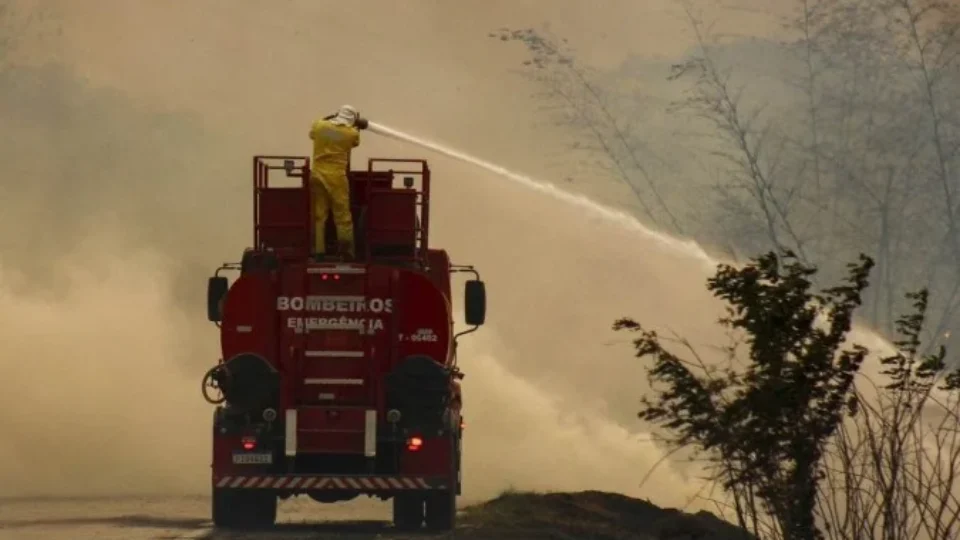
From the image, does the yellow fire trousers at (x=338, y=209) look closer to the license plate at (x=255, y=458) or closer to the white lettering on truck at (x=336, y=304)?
the white lettering on truck at (x=336, y=304)

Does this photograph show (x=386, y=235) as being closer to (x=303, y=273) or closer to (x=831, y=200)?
(x=303, y=273)

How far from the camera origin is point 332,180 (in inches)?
1006

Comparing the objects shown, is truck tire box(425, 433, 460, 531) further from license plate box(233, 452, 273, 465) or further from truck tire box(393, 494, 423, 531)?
license plate box(233, 452, 273, 465)

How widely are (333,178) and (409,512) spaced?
3830 mm

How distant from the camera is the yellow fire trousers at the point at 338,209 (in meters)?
25.6

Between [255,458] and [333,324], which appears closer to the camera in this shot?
[255,458]

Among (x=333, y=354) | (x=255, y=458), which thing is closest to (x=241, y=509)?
(x=255, y=458)

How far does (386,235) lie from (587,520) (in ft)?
13.0

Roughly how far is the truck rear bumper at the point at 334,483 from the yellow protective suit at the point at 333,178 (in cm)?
246

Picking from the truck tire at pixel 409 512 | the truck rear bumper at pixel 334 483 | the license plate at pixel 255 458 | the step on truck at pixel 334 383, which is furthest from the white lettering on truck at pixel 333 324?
the truck tire at pixel 409 512

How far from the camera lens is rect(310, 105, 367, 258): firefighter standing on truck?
25.6 meters

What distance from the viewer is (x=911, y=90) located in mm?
48156

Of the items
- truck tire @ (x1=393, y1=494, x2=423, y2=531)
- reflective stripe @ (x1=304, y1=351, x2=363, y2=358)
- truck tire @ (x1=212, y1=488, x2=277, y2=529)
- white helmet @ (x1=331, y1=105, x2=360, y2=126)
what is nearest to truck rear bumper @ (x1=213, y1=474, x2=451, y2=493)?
→ truck tire @ (x1=212, y1=488, x2=277, y2=529)

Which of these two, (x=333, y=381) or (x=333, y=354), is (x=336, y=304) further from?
(x=333, y=381)
